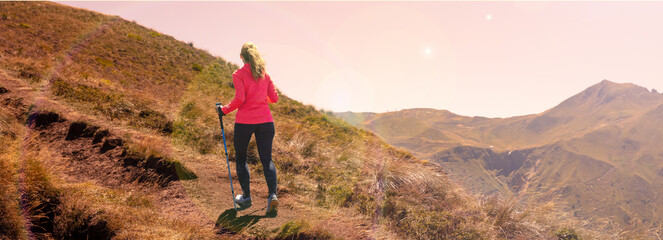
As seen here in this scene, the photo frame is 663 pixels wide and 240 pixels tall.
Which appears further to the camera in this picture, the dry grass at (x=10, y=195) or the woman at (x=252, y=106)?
the woman at (x=252, y=106)

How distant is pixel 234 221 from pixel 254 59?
2.28m

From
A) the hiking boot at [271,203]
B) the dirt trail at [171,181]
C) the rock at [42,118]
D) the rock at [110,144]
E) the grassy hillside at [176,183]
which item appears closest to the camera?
the grassy hillside at [176,183]

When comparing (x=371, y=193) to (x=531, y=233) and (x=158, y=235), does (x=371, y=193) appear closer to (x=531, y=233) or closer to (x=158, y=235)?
(x=531, y=233)

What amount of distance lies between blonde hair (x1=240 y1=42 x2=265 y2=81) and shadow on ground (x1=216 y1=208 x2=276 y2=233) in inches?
79.1

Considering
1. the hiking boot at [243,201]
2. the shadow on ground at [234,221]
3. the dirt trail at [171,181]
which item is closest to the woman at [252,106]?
the hiking boot at [243,201]

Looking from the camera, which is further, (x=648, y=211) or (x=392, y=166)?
(x=648, y=211)

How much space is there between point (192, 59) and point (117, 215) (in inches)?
923

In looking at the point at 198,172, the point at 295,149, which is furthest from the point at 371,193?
the point at 198,172

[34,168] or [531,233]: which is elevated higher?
[34,168]

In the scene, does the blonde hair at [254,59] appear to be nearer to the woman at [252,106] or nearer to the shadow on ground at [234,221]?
the woman at [252,106]

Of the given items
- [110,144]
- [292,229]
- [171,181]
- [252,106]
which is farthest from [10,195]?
[292,229]

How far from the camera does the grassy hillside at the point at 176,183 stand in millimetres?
3316

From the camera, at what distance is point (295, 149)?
8430mm

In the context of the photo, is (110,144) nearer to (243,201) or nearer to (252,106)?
(243,201)
